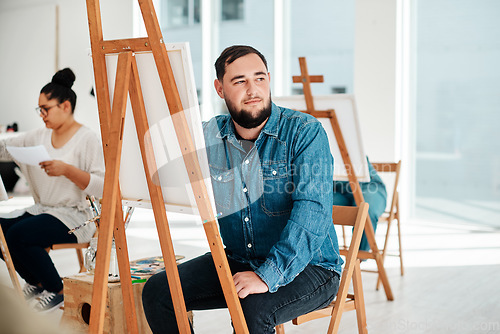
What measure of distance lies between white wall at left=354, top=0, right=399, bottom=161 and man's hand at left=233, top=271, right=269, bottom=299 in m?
4.66

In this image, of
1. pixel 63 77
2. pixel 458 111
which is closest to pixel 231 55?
pixel 63 77

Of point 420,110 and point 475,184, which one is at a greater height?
point 420,110

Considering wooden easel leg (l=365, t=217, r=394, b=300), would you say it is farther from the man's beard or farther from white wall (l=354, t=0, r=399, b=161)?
white wall (l=354, t=0, r=399, b=161)

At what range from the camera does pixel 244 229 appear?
201 centimetres

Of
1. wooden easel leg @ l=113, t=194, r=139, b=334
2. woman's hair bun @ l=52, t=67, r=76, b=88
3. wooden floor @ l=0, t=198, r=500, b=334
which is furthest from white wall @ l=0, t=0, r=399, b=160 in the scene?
wooden easel leg @ l=113, t=194, r=139, b=334

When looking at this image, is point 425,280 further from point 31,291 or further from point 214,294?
point 31,291

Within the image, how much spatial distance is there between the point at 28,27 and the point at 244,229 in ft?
25.6

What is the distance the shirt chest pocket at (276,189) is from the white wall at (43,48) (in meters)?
6.58

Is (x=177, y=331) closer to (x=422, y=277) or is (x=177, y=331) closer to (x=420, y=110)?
(x=422, y=277)

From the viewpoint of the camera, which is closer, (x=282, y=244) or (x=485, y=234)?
(x=282, y=244)

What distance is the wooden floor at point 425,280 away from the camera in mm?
2896

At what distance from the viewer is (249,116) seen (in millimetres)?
2025

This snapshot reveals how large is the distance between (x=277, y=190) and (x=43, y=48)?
24.6 ft

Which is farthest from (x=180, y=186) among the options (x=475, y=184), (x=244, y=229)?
(x=475, y=184)
